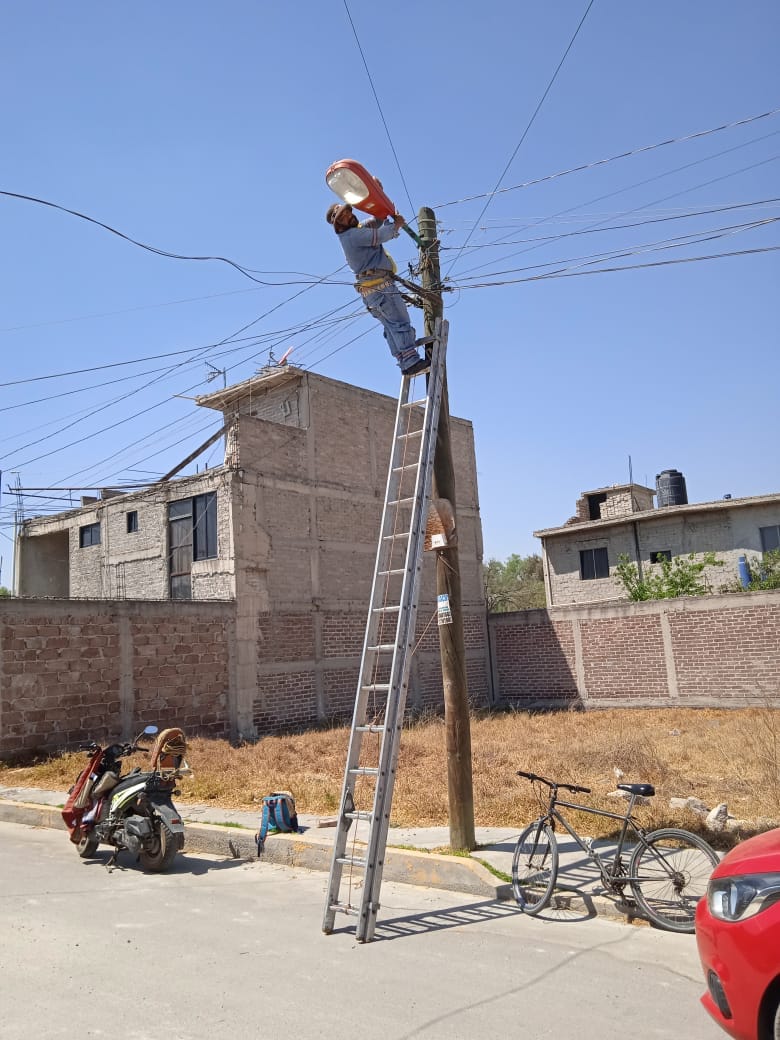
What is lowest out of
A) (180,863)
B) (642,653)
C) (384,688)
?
(180,863)

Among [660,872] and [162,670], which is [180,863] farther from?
[162,670]

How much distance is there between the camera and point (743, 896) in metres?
3.72

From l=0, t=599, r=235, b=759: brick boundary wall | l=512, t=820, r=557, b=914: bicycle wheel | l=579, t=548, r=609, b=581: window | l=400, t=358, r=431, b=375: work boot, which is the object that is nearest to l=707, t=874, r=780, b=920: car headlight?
l=512, t=820, r=557, b=914: bicycle wheel

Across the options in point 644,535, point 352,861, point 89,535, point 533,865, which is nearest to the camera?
point 352,861

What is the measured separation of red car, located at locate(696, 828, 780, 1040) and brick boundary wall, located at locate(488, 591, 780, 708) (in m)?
18.1

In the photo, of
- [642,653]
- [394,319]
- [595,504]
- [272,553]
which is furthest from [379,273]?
[595,504]

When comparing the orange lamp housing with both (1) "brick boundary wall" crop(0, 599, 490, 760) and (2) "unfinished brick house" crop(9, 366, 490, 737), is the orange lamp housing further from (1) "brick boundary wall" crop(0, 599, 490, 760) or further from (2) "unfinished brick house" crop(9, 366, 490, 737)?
(2) "unfinished brick house" crop(9, 366, 490, 737)

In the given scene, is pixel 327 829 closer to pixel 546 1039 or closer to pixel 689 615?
pixel 546 1039

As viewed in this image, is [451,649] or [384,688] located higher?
[451,649]

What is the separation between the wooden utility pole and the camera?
25.9ft

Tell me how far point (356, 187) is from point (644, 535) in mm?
25906

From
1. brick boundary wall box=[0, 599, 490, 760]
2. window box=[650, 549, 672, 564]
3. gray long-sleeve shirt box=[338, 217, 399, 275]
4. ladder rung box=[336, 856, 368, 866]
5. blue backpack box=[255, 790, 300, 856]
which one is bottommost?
blue backpack box=[255, 790, 300, 856]

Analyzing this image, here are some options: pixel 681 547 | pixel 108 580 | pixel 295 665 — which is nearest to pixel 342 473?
pixel 295 665

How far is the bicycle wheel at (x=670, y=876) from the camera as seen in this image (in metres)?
5.91
